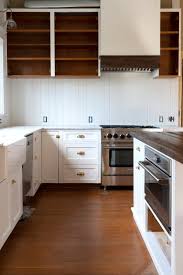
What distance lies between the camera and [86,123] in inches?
215

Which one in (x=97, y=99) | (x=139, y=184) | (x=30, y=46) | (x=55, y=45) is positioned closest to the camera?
(x=139, y=184)

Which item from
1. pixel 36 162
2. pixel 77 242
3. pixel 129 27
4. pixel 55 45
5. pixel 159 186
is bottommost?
pixel 77 242

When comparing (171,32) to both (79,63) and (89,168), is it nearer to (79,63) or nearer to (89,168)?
(79,63)

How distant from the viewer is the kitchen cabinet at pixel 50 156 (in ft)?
16.2

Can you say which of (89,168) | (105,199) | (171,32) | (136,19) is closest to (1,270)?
(105,199)

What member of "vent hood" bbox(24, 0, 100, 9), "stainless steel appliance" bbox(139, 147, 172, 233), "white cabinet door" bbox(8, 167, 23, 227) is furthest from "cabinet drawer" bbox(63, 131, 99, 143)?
"stainless steel appliance" bbox(139, 147, 172, 233)

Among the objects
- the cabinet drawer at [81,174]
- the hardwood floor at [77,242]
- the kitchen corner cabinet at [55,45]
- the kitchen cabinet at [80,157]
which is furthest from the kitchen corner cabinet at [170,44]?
the hardwood floor at [77,242]

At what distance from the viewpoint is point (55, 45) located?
514 centimetres

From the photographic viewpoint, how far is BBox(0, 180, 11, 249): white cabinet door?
2518 mm

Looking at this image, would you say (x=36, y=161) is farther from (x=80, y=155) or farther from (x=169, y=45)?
(x=169, y=45)

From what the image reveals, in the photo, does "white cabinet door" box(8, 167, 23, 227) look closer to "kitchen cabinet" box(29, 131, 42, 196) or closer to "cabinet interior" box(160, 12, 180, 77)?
"kitchen cabinet" box(29, 131, 42, 196)

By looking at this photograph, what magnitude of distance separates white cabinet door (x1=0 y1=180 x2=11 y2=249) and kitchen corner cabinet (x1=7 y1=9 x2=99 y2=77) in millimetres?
2742

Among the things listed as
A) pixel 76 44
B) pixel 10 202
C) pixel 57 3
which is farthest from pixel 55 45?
pixel 10 202

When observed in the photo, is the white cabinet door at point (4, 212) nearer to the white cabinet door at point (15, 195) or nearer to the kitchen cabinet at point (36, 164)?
the white cabinet door at point (15, 195)
